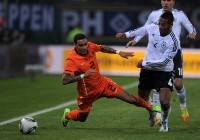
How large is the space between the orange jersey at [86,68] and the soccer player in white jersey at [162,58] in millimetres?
666

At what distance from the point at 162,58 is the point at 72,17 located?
72.7ft

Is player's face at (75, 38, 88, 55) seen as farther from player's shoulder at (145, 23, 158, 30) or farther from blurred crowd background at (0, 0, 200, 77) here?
blurred crowd background at (0, 0, 200, 77)

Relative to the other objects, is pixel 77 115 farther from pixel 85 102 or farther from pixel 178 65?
pixel 178 65

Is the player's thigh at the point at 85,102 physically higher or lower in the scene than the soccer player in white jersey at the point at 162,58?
lower

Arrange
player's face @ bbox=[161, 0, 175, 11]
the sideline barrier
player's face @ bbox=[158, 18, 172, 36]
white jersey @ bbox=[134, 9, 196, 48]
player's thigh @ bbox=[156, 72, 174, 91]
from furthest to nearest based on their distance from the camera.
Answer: the sideline barrier, white jersey @ bbox=[134, 9, 196, 48], player's face @ bbox=[161, 0, 175, 11], player's thigh @ bbox=[156, 72, 174, 91], player's face @ bbox=[158, 18, 172, 36]

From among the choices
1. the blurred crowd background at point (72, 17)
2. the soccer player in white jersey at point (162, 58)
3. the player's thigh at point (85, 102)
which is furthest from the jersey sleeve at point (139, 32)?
the blurred crowd background at point (72, 17)

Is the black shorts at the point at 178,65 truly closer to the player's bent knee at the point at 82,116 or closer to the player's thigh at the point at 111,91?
the player's thigh at the point at 111,91

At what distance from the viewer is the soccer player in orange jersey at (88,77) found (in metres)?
13.1

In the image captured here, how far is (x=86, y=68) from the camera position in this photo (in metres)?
13.3

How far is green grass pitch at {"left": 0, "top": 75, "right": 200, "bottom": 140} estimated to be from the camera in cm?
1265

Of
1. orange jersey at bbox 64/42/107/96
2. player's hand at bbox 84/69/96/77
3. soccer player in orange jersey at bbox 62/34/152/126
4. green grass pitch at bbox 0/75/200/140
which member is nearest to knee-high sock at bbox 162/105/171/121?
green grass pitch at bbox 0/75/200/140

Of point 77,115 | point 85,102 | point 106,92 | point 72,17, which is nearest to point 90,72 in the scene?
point 106,92

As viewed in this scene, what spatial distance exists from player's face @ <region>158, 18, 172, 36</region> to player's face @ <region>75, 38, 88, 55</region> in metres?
1.29

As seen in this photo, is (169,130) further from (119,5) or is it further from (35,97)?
(119,5)
